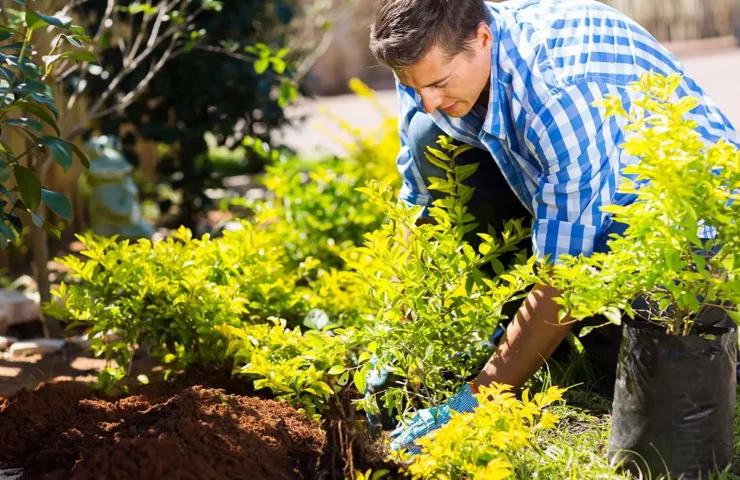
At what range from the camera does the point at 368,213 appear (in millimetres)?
3658

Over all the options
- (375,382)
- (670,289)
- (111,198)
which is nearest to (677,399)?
(670,289)

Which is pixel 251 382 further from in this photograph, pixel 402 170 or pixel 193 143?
pixel 193 143

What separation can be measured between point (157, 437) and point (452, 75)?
1.09m

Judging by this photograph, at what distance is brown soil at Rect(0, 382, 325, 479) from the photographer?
184cm

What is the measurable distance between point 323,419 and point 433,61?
946 mm

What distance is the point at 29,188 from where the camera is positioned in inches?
87.7

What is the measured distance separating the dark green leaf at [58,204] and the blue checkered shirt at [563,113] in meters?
1.01

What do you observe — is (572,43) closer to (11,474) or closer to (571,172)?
(571,172)

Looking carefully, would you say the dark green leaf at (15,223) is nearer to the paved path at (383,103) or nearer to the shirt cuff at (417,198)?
the shirt cuff at (417,198)

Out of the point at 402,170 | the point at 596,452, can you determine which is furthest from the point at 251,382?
the point at 596,452

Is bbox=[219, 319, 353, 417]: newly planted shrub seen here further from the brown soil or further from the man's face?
the man's face

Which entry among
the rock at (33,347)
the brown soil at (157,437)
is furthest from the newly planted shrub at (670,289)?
the rock at (33,347)

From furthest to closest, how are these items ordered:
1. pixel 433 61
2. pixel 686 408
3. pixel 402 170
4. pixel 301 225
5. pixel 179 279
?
pixel 301 225 → pixel 402 170 → pixel 179 279 → pixel 433 61 → pixel 686 408

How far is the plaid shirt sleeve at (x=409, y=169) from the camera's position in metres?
2.84
